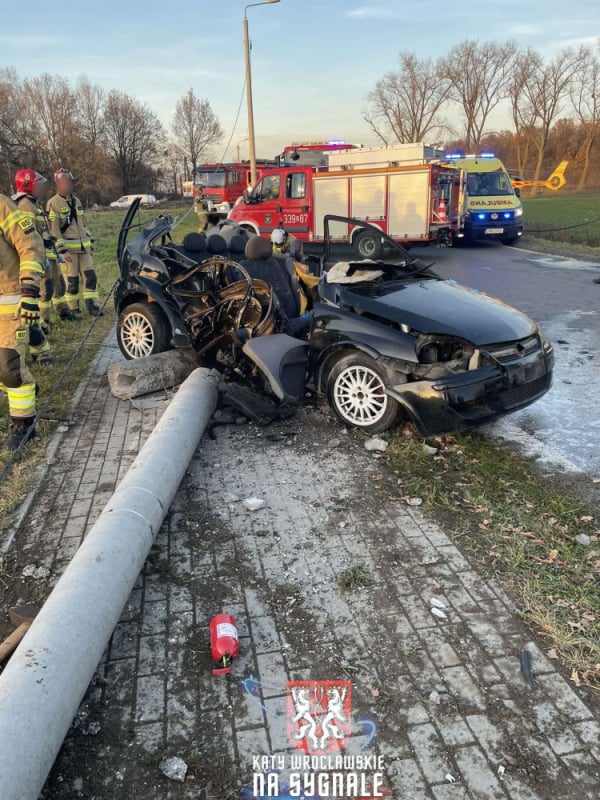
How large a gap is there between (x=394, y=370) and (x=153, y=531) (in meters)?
2.20

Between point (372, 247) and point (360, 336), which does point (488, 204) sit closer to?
point (372, 247)

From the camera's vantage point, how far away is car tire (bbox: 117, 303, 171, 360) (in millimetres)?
6527

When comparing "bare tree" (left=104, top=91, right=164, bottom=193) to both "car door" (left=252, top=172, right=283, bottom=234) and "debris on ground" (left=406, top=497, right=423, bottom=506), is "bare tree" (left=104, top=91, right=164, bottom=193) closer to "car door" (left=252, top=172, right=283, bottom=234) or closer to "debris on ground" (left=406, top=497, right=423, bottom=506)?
"car door" (left=252, top=172, right=283, bottom=234)

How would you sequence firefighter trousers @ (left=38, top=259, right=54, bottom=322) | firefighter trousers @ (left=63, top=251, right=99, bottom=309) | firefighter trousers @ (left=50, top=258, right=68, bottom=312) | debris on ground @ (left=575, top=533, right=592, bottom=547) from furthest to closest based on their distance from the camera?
firefighter trousers @ (left=63, top=251, right=99, bottom=309)
firefighter trousers @ (left=50, top=258, right=68, bottom=312)
firefighter trousers @ (left=38, top=259, right=54, bottom=322)
debris on ground @ (left=575, top=533, right=592, bottom=547)

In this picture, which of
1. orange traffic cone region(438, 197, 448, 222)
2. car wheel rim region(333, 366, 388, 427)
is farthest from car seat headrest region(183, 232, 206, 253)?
orange traffic cone region(438, 197, 448, 222)

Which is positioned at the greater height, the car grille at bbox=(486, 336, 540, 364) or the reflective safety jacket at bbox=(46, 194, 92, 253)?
the reflective safety jacket at bbox=(46, 194, 92, 253)

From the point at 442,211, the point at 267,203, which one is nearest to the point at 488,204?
the point at 442,211

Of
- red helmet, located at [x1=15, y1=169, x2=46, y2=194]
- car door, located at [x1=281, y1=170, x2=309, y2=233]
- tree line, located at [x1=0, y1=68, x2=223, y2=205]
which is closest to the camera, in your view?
red helmet, located at [x1=15, y1=169, x2=46, y2=194]

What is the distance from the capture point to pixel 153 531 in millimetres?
3312

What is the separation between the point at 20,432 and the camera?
16.6 ft

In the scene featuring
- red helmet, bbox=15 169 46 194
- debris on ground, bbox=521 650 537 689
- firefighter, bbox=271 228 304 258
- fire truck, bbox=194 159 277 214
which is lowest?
debris on ground, bbox=521 650 537 689

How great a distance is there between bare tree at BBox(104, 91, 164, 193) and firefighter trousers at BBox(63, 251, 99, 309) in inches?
2110

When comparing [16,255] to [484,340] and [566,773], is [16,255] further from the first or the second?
[566,773]

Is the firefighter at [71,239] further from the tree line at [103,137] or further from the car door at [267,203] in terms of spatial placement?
the tree line at [103,137]
